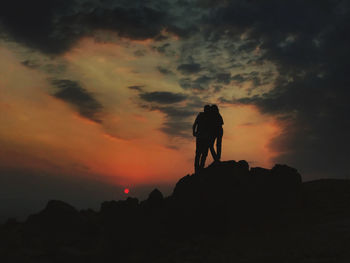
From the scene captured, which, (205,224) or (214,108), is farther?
(214,108)

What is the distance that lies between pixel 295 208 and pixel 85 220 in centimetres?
980

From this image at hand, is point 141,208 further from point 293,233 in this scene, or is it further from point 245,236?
point 293,233

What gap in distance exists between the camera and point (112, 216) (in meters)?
15.4

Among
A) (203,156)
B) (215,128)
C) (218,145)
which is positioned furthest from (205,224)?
(215,128)

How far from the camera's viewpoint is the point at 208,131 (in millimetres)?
15375

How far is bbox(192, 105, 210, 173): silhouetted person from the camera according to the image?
1538cm

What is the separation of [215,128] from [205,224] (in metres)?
4.47

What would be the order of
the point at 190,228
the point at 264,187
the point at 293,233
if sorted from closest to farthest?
the point at 293,233 < the point at 190,228 < the point at 264,187

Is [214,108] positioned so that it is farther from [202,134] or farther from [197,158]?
[197,158]

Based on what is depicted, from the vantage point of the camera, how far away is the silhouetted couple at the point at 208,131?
50.5 feet

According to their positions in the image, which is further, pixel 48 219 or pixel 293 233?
pixel 48 219

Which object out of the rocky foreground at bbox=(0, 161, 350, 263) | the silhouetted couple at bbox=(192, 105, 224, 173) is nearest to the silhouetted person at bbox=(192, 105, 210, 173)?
the silhouetted couple at bbox=(192, 105, 224, 173)

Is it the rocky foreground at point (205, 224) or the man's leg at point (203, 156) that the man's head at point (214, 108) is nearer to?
the man's leg at point (203, 156)

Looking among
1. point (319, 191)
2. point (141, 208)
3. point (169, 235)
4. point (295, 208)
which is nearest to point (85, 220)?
point (141, 208)
